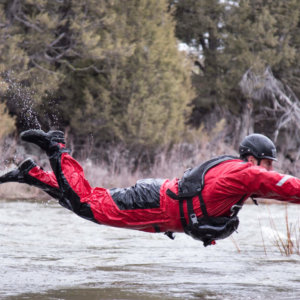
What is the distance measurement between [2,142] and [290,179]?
12024 millimetres

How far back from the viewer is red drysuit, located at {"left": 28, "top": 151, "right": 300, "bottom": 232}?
6137 mm

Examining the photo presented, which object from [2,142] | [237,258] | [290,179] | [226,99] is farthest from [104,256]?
[226,99]

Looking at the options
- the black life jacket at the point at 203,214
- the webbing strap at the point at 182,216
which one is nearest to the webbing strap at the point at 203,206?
the black life jacket at the point at 203,214

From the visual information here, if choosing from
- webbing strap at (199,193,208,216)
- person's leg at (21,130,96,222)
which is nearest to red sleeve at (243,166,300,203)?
webbing strap at (199,193,208,216)

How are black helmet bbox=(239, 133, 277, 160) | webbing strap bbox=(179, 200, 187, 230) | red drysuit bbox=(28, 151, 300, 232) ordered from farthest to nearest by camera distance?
webbing strap bbox=(179, 200, 187, 230) → black helmet bbox=(239, 133, 277, 160) → red drysuit bbox=(28, 151, 300, 232)

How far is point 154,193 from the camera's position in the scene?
22.4 feet

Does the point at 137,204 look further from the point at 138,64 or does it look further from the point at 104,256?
the point at 138,64

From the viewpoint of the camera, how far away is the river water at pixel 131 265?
21.5 ft

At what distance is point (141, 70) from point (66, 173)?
1525 cm

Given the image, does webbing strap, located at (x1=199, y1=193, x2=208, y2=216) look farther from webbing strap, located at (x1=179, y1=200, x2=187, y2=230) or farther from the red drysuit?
webbing strap, located at (x1=179, y1=200, x2=187, y2=230)

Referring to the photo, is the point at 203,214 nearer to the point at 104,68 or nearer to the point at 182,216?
the point at 182,216

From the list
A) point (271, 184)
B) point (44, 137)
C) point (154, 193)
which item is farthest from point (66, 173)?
point (271, 184)

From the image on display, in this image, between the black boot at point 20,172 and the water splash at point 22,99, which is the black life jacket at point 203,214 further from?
the water splash at point 22,99

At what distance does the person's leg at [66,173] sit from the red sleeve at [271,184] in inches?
71.7
